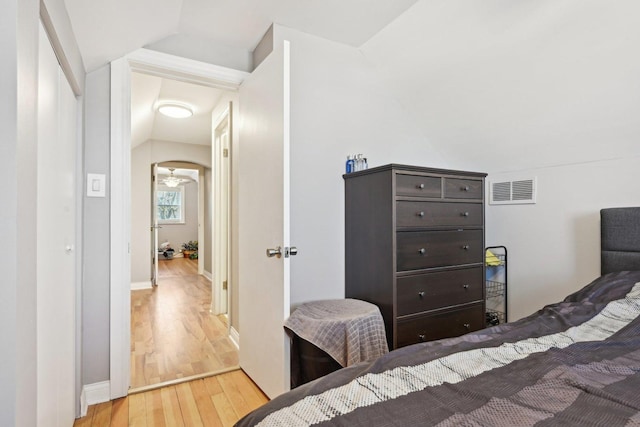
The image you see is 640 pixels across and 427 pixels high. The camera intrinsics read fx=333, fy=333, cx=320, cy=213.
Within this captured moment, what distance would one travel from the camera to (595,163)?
2.13 meters

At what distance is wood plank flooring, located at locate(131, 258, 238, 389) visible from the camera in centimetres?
234

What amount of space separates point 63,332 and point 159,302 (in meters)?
3.12

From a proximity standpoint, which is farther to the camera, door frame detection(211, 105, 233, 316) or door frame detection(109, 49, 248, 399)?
door frame detection(211, 105, 233, 316)

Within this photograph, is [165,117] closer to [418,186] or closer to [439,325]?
[418,186]

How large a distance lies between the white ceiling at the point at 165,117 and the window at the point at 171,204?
536cm

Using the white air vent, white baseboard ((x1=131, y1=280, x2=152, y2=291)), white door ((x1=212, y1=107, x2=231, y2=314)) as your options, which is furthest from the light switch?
white baseboard ((x1=131, y1=280, x2=152, y2=291))

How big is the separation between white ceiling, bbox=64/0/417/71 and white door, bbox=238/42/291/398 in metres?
0.34

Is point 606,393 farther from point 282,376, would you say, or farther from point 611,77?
point 611,77

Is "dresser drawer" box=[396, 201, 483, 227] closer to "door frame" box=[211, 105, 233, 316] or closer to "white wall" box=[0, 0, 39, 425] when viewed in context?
"white wall" box=[0, 0, 39, 425]

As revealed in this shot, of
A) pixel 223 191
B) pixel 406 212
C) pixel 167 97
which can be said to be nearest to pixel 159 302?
pixel 223 191

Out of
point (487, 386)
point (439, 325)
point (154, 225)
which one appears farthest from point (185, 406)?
point (154, 225)

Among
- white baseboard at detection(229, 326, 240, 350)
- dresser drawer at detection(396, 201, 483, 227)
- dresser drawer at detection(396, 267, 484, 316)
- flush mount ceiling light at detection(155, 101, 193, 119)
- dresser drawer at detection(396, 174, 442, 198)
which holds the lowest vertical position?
white baseboard at detection(229, 326, 240, 350)

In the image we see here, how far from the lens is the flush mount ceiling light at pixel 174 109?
11.6ft

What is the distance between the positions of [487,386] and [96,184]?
2.08m
